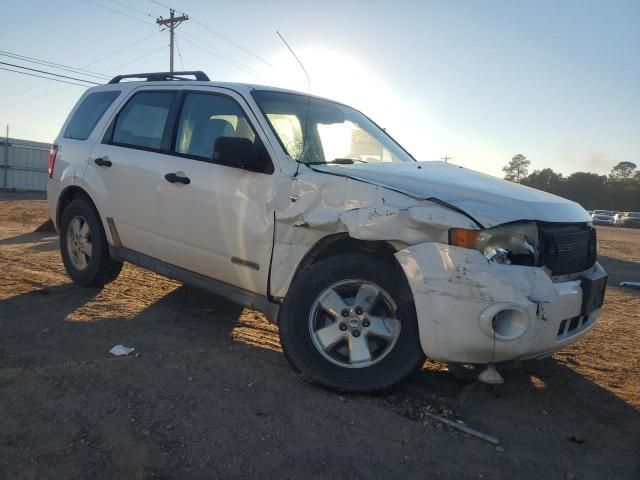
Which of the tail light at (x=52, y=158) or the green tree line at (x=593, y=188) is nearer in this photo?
the tail light at (x=52, y=158)

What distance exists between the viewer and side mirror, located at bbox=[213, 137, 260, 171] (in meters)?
3.79

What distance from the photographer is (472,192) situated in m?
3.32

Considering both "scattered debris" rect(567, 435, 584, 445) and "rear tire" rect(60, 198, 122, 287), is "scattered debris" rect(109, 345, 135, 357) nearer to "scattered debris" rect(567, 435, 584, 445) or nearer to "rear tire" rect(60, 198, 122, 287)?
"rear tire" rect(60, 198, 122, 287)

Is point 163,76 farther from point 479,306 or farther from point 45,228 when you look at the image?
point 45,228

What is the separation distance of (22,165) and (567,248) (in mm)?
36055

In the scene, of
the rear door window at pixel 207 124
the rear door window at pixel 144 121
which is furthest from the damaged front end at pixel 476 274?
the rear door window at pixel 144 121

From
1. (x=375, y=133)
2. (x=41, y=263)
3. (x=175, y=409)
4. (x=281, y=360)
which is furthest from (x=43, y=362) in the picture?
(x=41, y=263)

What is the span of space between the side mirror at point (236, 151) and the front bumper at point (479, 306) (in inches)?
52.8

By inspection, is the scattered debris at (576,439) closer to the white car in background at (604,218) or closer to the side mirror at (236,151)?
the side mirror at (236,151)

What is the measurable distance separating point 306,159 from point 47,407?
2188 millimetres

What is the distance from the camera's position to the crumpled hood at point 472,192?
3.13m

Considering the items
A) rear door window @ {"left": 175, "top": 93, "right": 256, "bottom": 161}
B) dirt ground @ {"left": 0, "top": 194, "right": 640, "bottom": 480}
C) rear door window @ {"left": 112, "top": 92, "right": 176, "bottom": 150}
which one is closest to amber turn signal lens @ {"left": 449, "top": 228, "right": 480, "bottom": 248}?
dirt ground @ {"left": 0, "top": 194, "right": 640, "bottom": 480}

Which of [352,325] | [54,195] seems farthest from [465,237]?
[54,195]

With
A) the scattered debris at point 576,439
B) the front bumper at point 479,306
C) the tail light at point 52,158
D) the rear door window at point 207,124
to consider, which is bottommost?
the scattered debris at point 576,439
